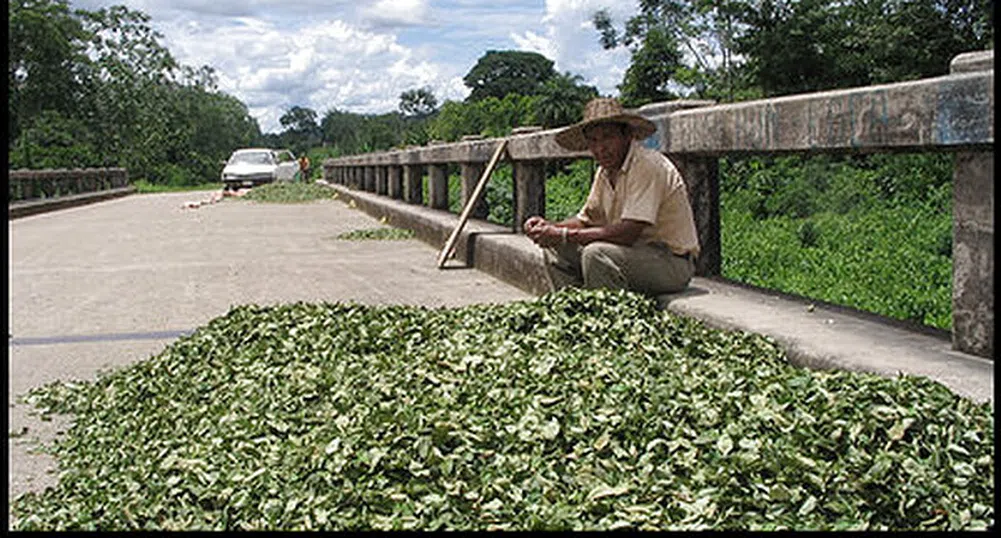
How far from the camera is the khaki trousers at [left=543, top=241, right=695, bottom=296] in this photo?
5.54 metres

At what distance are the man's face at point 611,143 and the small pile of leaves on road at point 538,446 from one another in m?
1.30

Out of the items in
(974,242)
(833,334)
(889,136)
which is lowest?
(833,334)

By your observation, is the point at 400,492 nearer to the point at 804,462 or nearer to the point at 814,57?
the point at 804,462

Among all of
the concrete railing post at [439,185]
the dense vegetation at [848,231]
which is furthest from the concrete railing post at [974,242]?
the concrete railing post at [439,185]

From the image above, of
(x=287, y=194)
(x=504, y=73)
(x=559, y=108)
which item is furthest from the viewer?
(x=504, y=73)

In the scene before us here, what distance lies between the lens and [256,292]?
8.14m

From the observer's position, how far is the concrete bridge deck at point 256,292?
414cm

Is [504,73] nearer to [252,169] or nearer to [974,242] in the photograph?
[252,169]

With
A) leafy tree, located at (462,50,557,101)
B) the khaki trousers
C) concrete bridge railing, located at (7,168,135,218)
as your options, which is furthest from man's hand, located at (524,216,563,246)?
leafy tree, located at (462,50,557,101)

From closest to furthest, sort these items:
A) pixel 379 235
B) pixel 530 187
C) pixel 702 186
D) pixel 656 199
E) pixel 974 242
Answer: pixel 974 242 → pixel 656 199 → pixel 702 186 → pixel 530 187 → pixel 379 235

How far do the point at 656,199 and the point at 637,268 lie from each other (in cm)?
36

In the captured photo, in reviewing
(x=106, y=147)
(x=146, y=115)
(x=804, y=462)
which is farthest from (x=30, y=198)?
(x=146, y=115)

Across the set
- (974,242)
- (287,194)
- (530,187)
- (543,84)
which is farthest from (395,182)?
(543,84)

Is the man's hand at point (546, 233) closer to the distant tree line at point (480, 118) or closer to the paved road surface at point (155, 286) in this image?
the paved road surface at point (155, 286)
